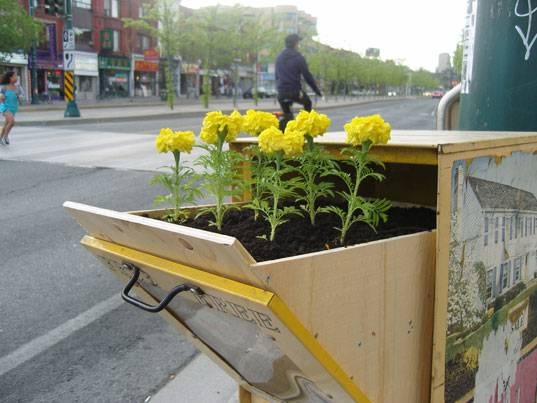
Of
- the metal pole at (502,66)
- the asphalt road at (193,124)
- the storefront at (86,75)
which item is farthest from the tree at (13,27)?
the metal pole at (502,66)

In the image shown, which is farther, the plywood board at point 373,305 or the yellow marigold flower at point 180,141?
the yellow marigold flower at point 180,141

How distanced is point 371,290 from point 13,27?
99.3ft

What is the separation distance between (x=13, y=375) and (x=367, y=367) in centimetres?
227

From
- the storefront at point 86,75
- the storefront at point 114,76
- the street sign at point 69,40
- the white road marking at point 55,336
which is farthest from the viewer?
the storefront at point 114,76

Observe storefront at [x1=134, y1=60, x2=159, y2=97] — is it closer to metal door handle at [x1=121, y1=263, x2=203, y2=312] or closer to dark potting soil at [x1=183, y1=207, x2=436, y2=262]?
dark potting soil at [x1=183, y1=207, x2=436, y2=262]

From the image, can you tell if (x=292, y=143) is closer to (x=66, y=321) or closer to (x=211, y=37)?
(x=66, y=321)

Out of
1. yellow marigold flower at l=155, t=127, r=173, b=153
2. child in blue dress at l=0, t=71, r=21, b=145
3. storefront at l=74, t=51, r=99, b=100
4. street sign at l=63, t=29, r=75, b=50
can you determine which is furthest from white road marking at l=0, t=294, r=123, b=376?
storefront at l=74, t=51, r=99, b=100

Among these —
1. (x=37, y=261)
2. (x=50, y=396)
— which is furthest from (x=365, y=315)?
(x=37, y=261)

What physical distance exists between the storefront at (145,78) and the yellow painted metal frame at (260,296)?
53.2 m

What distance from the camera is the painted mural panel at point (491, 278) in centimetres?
170

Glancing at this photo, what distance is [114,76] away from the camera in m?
49.7

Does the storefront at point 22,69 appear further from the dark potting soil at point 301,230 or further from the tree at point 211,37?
the dark potting soil at point 301,230

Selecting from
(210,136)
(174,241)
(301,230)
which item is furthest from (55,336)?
(174,241)

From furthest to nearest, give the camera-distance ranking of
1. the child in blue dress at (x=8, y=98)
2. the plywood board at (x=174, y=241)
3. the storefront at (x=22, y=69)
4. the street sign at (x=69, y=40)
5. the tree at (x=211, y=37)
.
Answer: the tree at (x=211, y=37) → the storefront at (x=22, y=69) → the street sign at (x=69, y=40) → the child in blue dress at (x=8, y=98) → the plywood board at (x=174, y=241)
